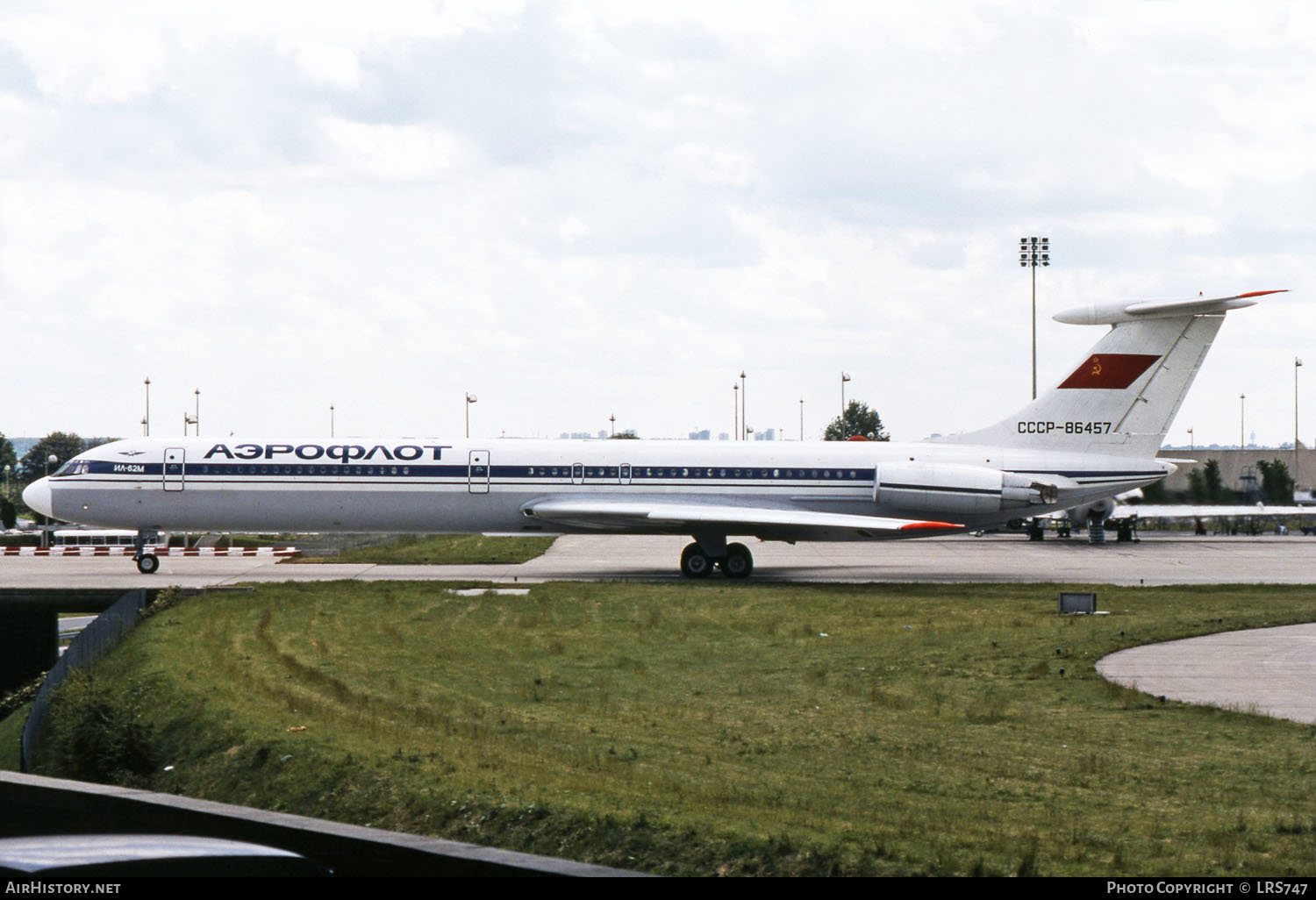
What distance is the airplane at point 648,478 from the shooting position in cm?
3544

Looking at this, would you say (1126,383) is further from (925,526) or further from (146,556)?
(146,556)

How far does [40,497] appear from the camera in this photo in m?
36.4

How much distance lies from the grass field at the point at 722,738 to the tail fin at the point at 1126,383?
10.8 m

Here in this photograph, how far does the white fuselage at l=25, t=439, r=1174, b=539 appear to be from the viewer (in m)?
35.4

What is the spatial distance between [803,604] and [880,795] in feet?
55.3

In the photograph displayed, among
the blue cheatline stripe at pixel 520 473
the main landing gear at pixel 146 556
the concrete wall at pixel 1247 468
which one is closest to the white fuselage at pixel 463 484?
the blue cheatline stripe at pixel 520 473

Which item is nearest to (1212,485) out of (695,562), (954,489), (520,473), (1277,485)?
(1277,485)

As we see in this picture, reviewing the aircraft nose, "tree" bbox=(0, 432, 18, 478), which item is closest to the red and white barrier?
the aircraft nose

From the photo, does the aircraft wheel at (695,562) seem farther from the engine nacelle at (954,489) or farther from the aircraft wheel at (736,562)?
the engine nacelle at (954,489)

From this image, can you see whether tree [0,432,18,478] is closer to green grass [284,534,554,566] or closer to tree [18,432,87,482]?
tree [18,432,87,482]

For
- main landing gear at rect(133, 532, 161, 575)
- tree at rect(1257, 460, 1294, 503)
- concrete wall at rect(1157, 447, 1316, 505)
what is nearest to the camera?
main landing gear at rect(133, 532, 161, 575)

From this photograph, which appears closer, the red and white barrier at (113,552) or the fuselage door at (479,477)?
the fuselage door at (479,477)

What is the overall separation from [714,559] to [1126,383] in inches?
470

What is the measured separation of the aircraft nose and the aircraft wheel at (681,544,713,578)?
55.2ft
